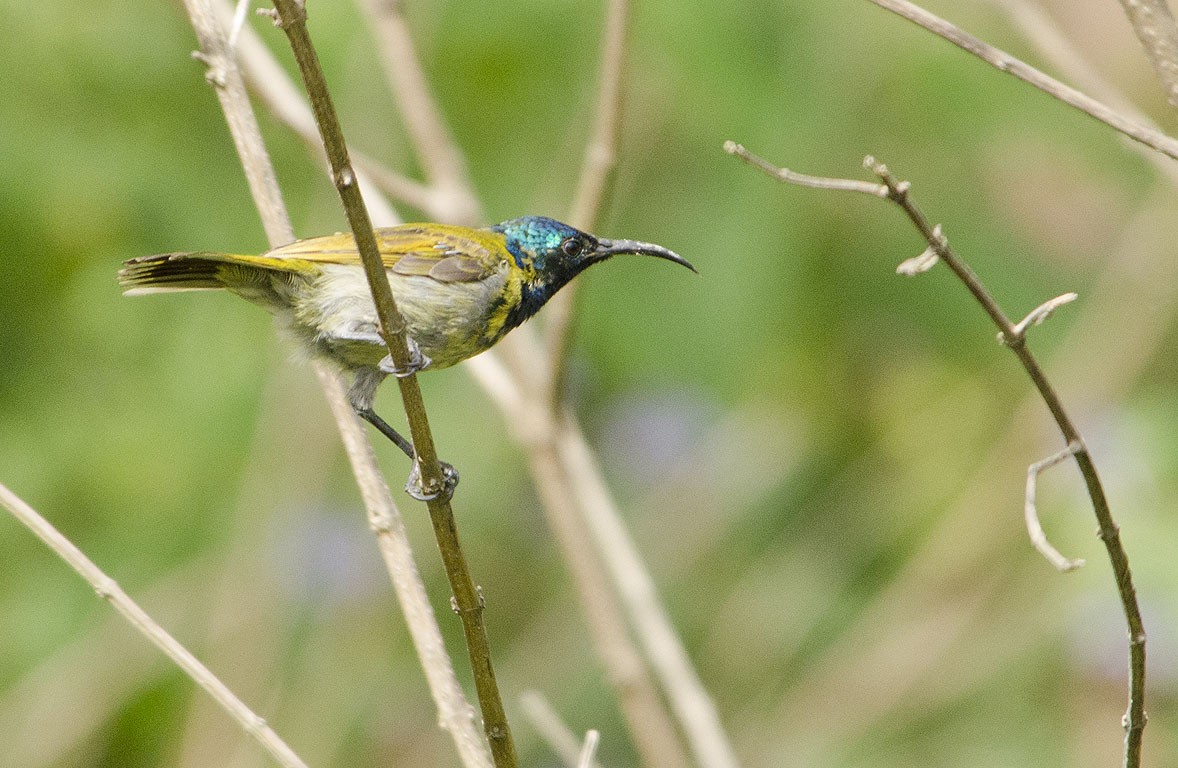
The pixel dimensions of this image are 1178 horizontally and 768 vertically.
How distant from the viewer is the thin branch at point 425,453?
6.95 ft

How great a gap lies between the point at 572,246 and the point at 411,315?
0.67m

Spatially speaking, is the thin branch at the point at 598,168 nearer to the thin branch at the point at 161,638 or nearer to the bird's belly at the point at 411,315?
the bird's belly at the point at 411,315

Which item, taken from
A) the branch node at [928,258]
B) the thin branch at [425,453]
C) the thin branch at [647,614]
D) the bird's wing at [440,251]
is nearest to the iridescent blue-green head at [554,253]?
the bird's wing at [440,251]

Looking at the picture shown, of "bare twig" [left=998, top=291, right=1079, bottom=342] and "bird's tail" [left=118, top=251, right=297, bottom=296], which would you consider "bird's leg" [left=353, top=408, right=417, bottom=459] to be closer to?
"bird's tail" [left=118, top=251, right=297, bottom=296]

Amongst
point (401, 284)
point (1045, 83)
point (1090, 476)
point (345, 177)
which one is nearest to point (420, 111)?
point (401, 284)

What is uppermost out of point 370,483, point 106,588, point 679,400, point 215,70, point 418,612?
point 215,70

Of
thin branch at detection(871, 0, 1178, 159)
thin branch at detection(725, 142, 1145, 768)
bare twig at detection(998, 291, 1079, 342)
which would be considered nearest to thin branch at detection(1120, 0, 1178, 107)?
thin branch at detection(871, 0, 1178, 159)

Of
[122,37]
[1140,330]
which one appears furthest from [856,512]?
[122,37]

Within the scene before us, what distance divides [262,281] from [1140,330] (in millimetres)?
3389

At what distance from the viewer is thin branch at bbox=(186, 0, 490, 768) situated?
2.57m

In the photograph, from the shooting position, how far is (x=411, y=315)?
3.72m

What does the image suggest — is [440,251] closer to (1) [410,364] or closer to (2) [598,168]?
(2) [598,168]

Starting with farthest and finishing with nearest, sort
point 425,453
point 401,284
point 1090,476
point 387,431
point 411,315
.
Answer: point 387,431
point 401,284
point 411,315
point 425,453
point 1090,476

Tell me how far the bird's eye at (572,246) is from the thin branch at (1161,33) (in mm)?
2197
